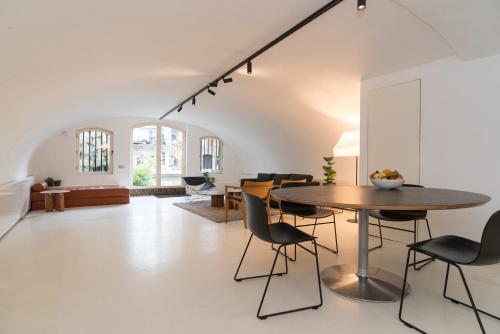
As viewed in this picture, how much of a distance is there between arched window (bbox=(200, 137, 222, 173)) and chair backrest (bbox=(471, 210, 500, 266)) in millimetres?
9945

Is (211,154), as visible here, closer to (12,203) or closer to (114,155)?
(114,155)

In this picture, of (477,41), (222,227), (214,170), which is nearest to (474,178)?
(477,41)

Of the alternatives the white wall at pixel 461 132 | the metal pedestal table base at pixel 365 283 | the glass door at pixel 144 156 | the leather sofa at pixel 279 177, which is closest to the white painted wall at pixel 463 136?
the white wall at pixel 461 132

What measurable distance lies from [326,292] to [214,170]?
30.1 feet

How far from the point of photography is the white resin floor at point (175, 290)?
2.08 m

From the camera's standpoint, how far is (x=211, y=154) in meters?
11.4

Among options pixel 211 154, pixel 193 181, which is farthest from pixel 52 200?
pixel 211 154

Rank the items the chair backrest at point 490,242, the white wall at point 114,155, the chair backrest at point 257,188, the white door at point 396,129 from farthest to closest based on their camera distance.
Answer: the white wall at point 114,155
the chair backrest at point 257,188
the white door at point 396,129
the chair backrest at point 490,242

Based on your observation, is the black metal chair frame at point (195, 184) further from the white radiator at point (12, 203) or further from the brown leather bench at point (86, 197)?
the white radiator at point (12, 203)

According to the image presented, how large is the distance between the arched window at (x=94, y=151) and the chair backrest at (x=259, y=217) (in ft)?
28.0

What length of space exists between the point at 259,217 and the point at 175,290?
3.64 feet

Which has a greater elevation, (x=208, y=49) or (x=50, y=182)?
(x=208, y=49)

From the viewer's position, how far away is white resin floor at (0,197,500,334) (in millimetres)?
2082

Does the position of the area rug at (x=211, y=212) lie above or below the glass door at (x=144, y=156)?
below
